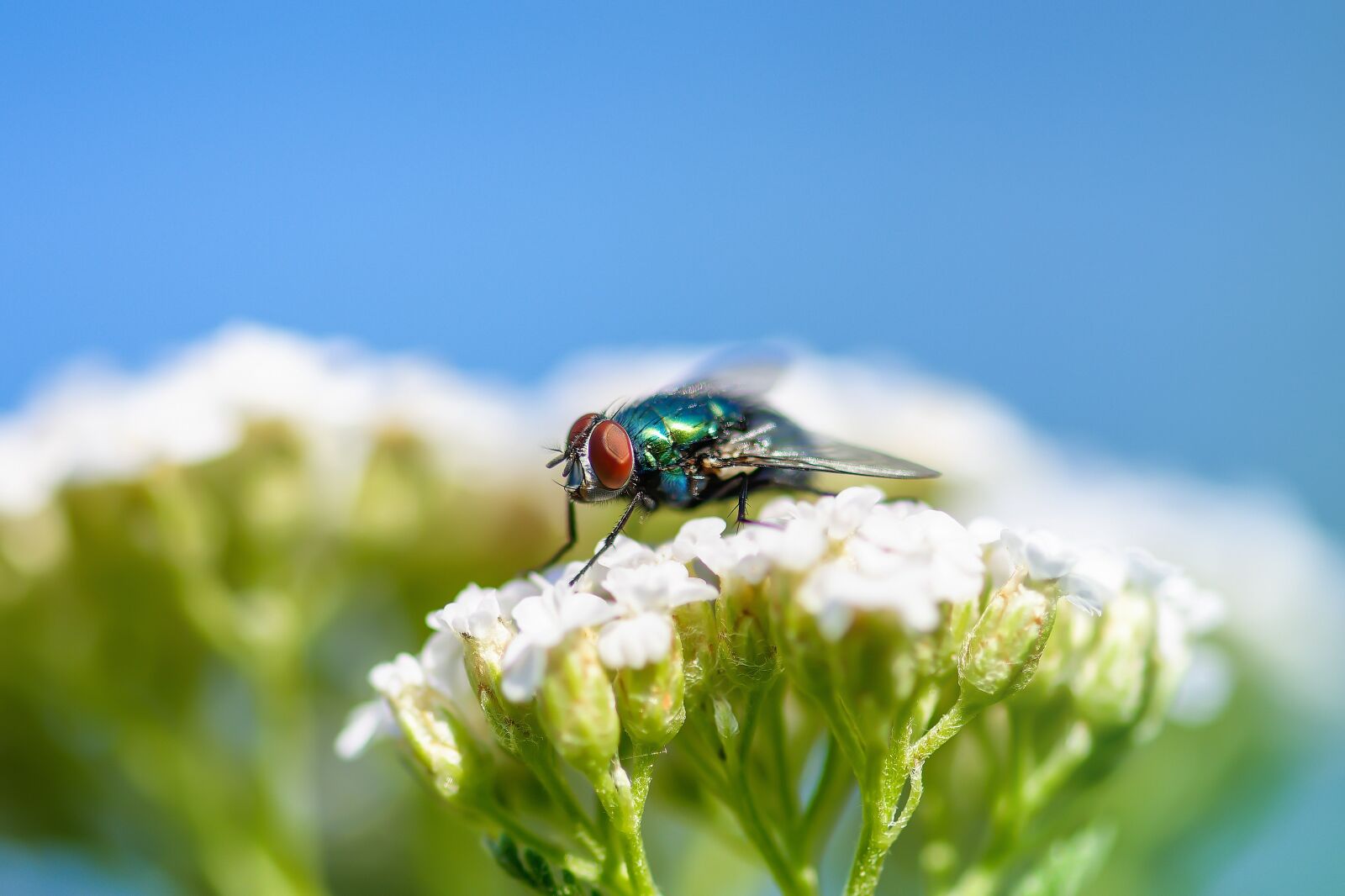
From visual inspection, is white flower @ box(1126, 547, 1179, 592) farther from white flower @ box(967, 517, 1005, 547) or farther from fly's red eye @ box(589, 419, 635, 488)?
fly's red eye @ box(589, 419, 635, 488)

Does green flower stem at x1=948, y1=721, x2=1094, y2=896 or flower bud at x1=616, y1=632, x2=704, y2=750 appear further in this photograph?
green flower stem at x1=948, y1=721, x2=1094, y2=896

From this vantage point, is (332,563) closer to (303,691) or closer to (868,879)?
(303,691)

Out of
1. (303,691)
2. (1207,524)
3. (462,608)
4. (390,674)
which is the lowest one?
(303,691)

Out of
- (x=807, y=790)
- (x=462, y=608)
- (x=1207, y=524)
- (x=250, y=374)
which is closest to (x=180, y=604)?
(x=250, y=374)

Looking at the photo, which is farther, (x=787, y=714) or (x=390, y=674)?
(x=787, y=714)

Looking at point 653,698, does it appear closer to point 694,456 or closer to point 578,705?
point 578,705

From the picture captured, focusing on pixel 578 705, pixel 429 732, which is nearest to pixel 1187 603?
pixel 578 705

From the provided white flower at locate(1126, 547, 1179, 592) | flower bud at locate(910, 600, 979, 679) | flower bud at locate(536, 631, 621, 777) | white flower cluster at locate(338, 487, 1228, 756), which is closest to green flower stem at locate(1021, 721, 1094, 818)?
white flower cluster at locate(338, 487, 1228, 756)
